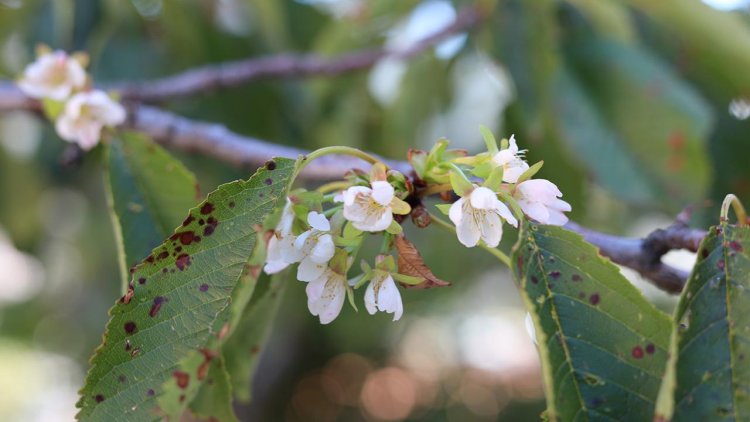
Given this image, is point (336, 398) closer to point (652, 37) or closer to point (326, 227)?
point (652, 37)

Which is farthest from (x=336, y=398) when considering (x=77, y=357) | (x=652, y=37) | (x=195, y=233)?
(x=195, y=233)

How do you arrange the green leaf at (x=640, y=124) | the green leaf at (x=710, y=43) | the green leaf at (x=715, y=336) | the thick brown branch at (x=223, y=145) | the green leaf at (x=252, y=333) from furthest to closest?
the green leaf at (x=710, y=43)
the green leaf at (x=640, y=124)
the thick brown branch at (x=223, y=145)
the green leaf at (x=252, y=333)
the green leaf at (x=715, y=336)

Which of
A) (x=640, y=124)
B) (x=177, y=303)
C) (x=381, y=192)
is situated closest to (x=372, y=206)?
(x=381, y=192)

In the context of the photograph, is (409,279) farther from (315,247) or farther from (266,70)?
(266,70)

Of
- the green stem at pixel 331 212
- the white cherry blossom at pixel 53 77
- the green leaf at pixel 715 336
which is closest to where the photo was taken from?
the green leaf at pixel 715 336

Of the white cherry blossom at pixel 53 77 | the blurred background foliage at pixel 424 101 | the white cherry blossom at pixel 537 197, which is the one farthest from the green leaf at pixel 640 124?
the white cherry blossom at pixel 53 77

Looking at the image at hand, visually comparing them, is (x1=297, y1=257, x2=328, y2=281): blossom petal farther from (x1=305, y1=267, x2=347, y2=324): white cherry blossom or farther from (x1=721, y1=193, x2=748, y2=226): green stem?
(x1=721, y1=193, x2=748, y2=226): green stem

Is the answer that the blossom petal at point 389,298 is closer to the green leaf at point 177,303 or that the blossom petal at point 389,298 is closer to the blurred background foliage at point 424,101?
the green leaf at point 177,303
